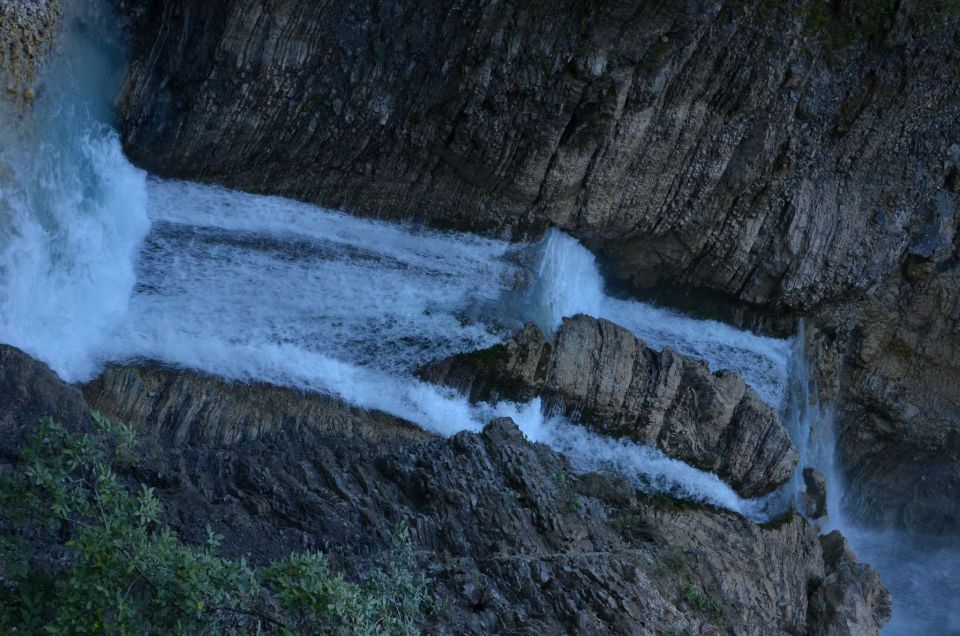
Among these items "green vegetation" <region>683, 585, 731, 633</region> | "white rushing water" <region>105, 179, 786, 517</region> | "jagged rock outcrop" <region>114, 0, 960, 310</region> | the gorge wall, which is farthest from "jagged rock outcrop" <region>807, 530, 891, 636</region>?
"jagged rock outcrop" <region>114, 0, 960, 310</region>

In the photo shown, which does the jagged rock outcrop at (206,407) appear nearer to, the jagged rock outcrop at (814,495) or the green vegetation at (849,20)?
the jagged rock outcrop at (814,495)

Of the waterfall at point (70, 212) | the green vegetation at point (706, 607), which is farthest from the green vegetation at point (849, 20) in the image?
the waterfall at point (70, 212)

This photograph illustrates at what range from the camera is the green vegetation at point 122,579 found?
8.09m

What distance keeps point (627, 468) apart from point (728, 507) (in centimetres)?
260

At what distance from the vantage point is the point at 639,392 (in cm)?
1998

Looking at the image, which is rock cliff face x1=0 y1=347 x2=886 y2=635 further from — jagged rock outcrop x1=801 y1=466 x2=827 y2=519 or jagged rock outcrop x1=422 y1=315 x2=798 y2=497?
jagged rock outcrop x1=801 y1=466 x2=827 y2=519

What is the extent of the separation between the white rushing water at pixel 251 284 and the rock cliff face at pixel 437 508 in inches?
34.9

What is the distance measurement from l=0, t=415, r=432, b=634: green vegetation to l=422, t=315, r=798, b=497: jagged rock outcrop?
956 centimetres

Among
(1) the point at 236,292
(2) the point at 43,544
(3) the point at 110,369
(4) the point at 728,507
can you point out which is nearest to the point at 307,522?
(2) the point at 43,544

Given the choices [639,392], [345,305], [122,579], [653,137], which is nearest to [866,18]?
[653,137]

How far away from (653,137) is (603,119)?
5.04 feet

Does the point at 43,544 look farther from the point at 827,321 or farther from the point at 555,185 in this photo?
the point at 827,321

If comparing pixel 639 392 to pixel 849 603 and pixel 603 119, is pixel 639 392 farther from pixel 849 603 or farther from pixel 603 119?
pixel 849 603

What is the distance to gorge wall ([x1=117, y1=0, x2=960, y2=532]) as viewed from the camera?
17.5 meters
